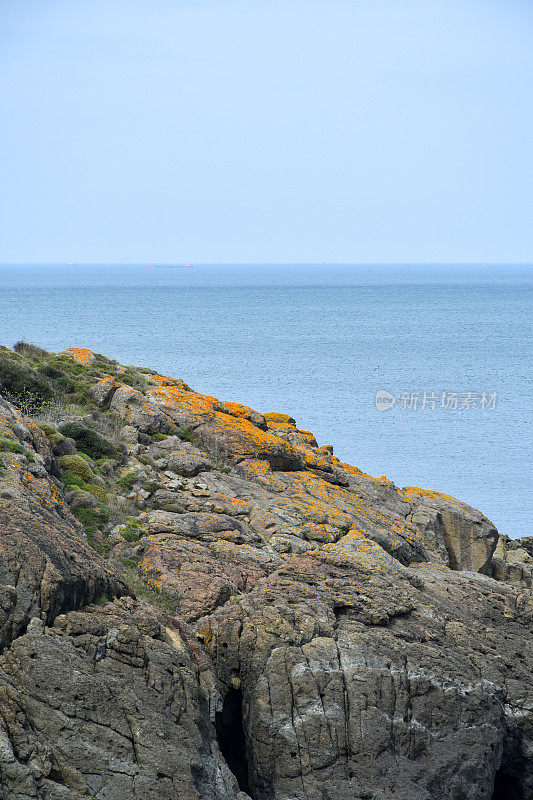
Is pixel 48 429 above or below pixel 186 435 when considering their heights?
above

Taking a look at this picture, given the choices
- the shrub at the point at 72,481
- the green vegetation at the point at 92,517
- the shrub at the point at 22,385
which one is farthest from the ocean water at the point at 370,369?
the green vegetation at the point at 92,517

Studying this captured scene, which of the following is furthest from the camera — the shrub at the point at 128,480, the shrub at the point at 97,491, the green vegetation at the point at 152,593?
the shrub at the point at 128,480

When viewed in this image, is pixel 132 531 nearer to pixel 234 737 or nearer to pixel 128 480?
pixel 128 480

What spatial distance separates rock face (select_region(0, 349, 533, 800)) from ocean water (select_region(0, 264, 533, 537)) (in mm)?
22787

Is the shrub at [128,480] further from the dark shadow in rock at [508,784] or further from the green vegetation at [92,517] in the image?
the dark shadow in rock at [508,784]

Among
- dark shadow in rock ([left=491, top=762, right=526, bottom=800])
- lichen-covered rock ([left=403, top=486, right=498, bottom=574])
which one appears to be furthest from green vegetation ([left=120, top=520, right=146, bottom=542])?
lichen-covered rock ([left=403, top=486, right=498, bottom=574])

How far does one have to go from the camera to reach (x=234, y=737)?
13719 millimetres

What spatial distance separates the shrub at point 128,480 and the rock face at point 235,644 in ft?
0.12

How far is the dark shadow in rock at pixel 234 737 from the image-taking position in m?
13.4

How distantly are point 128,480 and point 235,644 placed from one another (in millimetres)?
5882

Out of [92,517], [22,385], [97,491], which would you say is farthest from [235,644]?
[22,385]

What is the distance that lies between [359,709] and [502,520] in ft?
105

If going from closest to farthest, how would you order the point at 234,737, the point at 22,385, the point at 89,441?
1. the point at 234,737
2. the point at 89,441
3. the point at 22,385

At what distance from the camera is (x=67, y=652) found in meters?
10.3
